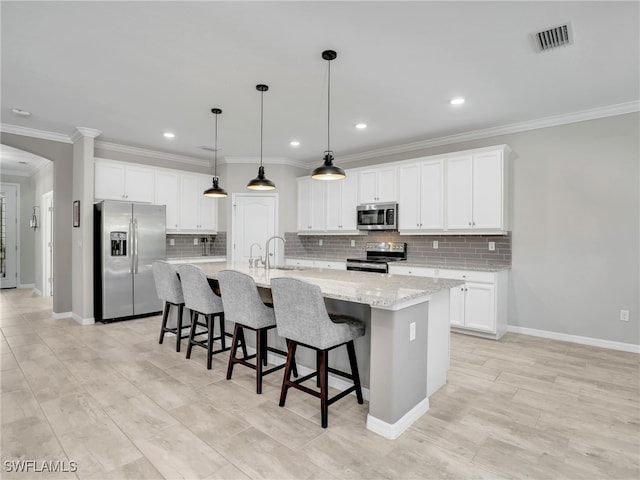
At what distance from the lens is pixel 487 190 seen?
4496 mm

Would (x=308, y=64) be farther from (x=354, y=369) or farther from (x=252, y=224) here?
(x=252, y=224)

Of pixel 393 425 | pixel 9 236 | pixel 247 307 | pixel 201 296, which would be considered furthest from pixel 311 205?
pixel 9 236

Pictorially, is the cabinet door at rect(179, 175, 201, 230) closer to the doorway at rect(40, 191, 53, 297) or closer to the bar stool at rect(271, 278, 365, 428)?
the doorway at rect(40, 191, 53, 297)

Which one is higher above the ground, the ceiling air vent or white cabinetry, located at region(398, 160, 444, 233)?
the ceiling air vent

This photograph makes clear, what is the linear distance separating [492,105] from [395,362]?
3172 mm

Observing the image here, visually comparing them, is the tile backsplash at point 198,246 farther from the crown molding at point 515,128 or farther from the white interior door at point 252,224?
the crown molding at point 515,128

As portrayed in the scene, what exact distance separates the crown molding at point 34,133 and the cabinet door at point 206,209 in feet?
6.86

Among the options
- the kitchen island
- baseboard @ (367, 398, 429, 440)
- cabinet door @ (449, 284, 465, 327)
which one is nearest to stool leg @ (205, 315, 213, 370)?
the kitchen island

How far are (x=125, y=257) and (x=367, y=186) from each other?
3.85 metres

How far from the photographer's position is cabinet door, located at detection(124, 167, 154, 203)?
5.62 m

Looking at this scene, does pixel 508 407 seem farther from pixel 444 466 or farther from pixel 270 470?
pixel 270 470

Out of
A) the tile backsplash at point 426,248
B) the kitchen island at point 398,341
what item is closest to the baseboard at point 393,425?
the kitchen island at point 398,341

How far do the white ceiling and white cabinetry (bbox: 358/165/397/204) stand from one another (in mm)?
814

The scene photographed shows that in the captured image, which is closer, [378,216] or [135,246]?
[135,246]
